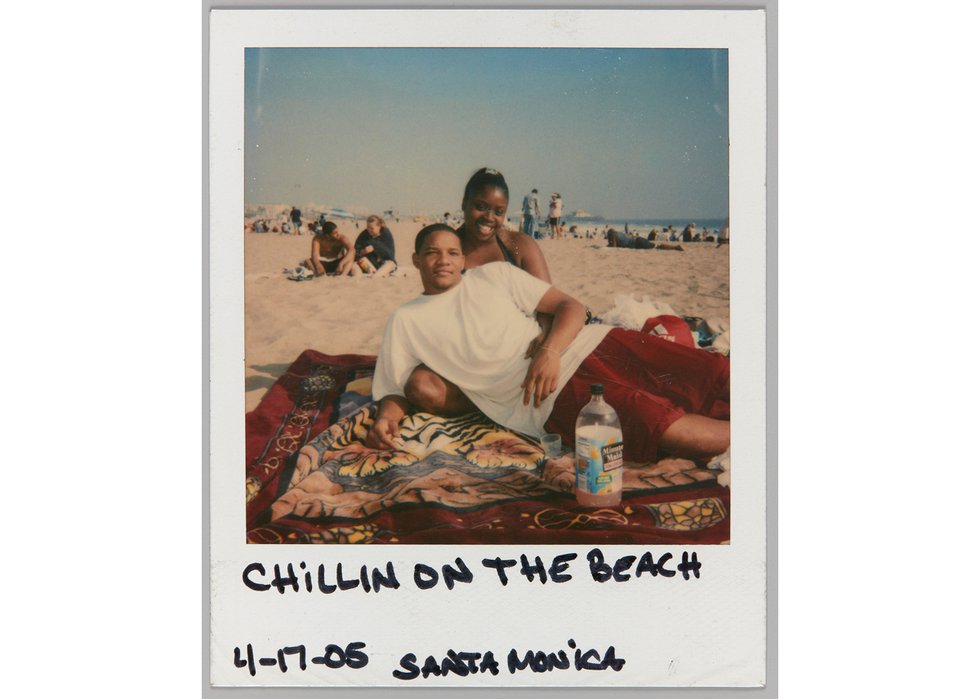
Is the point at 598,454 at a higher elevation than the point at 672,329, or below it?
below

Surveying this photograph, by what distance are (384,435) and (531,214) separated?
31.1 inches

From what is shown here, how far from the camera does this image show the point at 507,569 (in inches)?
90.0

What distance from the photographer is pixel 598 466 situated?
2.27 m

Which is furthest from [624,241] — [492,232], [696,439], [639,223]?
[696,439]

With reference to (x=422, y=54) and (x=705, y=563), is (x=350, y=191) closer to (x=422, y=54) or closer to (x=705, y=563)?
(x=422, y=54)

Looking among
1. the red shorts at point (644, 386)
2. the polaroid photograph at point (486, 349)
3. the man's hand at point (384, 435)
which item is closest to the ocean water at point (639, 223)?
the polaroid photograph at point (486, 349)

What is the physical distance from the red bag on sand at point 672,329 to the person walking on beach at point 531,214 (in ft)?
1.45

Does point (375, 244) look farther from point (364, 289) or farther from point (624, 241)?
point (624, 241)

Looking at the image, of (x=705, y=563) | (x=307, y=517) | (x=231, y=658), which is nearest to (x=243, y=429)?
(x=307, y=517)

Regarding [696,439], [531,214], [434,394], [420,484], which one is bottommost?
[420,484]

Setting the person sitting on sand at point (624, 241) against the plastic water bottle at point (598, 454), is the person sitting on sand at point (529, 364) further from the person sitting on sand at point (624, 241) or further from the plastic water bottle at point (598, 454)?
the person sitting on sand at point (624, 241)

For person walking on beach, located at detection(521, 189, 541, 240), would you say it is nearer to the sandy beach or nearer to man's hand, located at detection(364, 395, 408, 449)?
the sandy beach

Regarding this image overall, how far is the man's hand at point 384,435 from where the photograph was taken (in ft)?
7.60

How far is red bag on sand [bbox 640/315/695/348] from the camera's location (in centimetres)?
235
